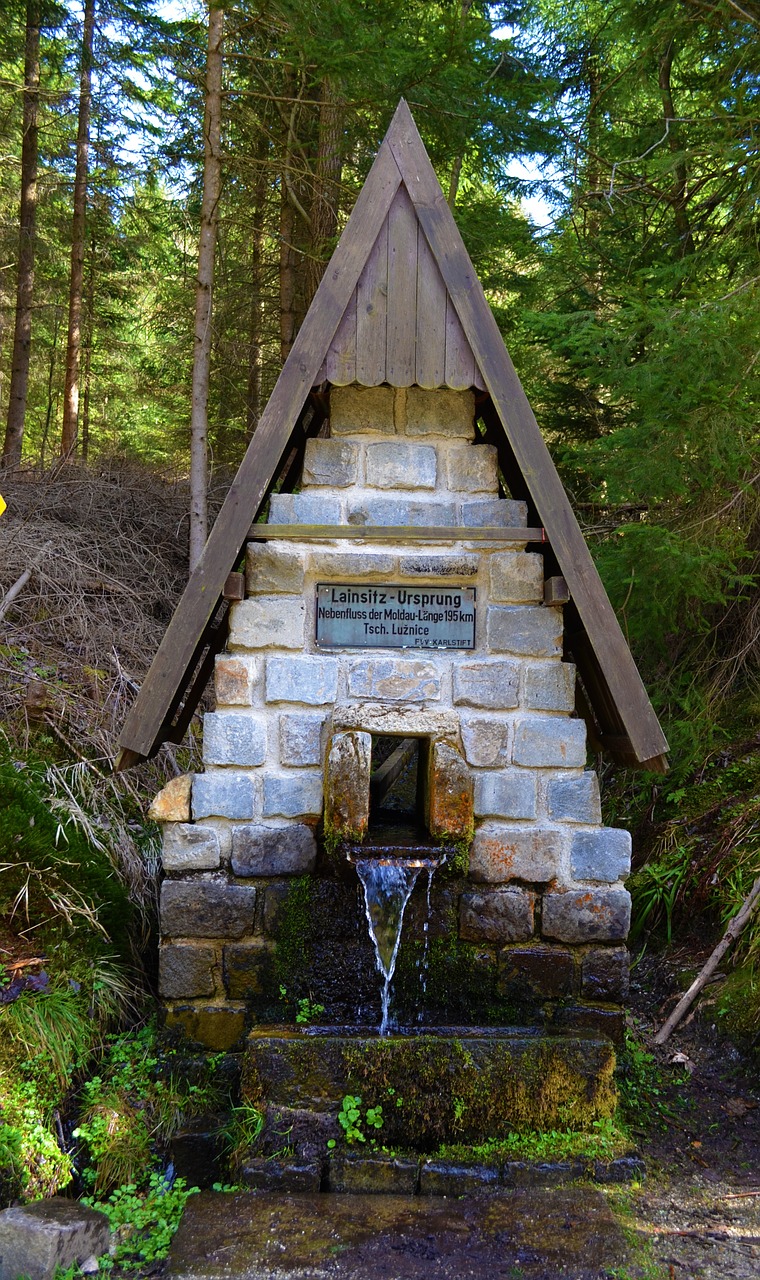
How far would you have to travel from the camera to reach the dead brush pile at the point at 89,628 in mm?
5387

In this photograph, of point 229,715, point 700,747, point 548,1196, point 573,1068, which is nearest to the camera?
point 548,1196

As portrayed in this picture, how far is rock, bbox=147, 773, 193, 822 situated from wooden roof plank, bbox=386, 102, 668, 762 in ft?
6.36

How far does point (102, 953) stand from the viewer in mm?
4543

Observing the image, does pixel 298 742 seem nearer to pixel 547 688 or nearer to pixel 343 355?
pixel 547 688

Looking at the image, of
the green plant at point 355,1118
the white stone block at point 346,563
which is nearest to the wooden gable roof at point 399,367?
the white stone block at point 346,563

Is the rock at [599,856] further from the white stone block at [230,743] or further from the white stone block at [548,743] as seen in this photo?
the white stone block at [230,743]

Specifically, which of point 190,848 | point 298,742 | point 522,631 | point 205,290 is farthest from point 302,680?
point 205,290

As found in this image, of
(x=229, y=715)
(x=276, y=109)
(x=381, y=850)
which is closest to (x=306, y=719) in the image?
(x=229, y=715)

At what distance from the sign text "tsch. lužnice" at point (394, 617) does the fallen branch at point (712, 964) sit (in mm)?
2192

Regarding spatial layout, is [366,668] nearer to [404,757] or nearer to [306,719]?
[306,719]

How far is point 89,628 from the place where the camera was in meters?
6.89

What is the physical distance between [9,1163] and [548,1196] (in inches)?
78.6

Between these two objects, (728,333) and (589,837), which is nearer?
(589,837)

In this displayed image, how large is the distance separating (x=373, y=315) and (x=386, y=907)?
2622 millimetres
